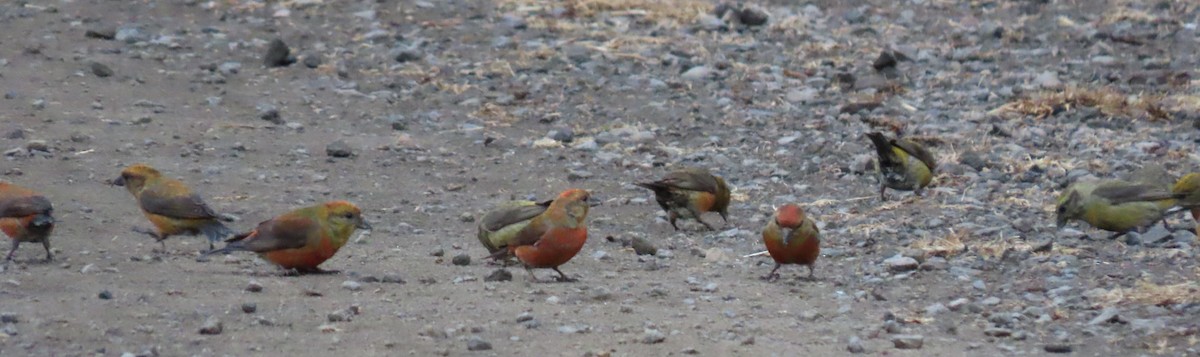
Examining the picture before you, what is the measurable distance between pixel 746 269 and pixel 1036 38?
720 cm

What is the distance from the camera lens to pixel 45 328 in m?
6.38

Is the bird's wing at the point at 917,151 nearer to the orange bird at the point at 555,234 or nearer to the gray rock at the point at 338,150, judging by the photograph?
the orange bird at the point at 555,234

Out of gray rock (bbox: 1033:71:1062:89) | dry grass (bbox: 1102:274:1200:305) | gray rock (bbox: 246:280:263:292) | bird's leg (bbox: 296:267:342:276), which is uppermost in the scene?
dry grass (bbox: 1102:274:1200:305)

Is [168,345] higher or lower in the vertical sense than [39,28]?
higher

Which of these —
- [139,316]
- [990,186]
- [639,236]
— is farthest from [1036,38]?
[139,316]

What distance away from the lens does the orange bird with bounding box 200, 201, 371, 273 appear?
775cm

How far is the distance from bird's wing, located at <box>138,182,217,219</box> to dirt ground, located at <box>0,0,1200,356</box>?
22 centimetres

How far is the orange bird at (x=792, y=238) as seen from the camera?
25.6 ft

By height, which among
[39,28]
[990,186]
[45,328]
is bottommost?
[39,28]

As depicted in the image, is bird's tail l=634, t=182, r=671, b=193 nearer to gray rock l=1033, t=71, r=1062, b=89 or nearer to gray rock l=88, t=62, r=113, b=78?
gray rock l=1033, t=71, r=1062, b=89

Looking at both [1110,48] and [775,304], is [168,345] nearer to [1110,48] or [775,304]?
[775,304]

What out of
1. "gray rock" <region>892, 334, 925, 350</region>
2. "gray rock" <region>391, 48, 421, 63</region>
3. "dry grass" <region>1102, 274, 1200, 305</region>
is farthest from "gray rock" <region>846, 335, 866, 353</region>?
"gray rock" <region>391, 48, 421, 63</region>

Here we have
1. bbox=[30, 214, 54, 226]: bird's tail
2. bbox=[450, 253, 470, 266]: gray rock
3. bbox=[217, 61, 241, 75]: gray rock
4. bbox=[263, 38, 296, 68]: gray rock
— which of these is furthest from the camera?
bbox=[263, 38, 296, 68]: gray rock

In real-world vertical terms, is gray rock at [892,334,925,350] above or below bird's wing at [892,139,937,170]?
above
